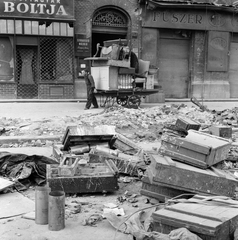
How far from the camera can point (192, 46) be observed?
72.0ft

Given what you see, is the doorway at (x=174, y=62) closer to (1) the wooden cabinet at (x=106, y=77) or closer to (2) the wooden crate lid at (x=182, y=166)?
(1) the wooden cabinet at (x=106, y=77)

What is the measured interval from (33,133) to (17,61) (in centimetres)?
997

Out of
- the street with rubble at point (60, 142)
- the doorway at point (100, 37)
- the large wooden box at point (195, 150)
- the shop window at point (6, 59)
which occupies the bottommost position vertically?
the street with rubble at point (60, 142)

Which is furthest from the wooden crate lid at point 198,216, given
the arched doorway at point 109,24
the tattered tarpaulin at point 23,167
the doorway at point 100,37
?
the doorway at point 100,37

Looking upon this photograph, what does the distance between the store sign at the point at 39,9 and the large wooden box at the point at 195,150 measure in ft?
49.3

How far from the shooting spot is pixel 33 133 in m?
10.5

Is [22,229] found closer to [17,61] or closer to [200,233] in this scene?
[200,233]

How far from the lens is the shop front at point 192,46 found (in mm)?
20938

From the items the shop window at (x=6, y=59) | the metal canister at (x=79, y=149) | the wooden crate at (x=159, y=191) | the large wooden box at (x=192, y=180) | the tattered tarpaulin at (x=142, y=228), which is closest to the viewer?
the tattered tarpaulin at (x=142, y=228)

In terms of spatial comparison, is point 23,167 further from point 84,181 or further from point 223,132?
point 223,132

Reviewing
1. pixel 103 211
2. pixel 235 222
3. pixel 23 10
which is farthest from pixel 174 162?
pixel 23 10

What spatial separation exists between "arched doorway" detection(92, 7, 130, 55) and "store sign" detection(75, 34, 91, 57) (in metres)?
0.65

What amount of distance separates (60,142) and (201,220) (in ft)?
21.7

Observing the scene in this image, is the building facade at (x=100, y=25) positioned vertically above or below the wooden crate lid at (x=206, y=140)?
above
